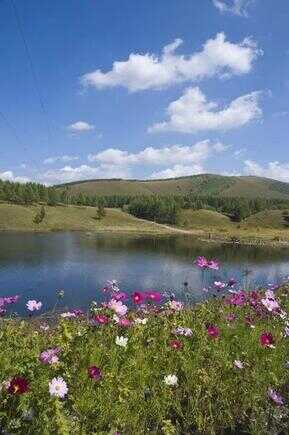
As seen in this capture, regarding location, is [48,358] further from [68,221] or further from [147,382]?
[68,221]

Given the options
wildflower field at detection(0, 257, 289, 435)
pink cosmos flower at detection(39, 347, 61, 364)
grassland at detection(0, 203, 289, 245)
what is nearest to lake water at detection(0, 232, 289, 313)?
wildflower field at detection(0, 257, 289, 435)

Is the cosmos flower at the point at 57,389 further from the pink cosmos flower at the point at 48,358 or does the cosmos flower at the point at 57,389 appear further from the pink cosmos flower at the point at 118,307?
the pink cosmos flower at the point at 118,307

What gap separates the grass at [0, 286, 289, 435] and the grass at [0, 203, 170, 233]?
141 m

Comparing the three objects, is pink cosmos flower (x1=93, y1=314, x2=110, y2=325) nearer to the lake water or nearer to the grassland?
the lake water

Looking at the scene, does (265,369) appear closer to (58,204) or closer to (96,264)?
(96,264)

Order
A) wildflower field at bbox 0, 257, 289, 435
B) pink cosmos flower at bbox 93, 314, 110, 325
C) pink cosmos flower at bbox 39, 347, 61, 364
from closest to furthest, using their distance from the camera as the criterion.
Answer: wildflower field at bbox 0, 257, 289, 435 → pink cosmos flower at bbox 39, 347, 61, 364 → pink cosmos flower at bbox 93, 314, 110, 325

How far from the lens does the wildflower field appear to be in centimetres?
434

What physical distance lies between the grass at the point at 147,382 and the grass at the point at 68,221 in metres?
141

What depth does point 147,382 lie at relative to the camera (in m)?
5.90

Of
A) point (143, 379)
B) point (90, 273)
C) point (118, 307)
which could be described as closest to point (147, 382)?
point (143, 379)

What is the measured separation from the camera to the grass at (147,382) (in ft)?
14.6

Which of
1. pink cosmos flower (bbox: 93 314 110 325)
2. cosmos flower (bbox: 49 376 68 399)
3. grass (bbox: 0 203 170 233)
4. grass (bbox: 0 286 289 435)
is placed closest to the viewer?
cosmos flower (bbox: 49 376 68 399)

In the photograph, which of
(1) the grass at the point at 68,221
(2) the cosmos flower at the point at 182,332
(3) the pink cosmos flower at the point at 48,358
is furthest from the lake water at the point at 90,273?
(1) the grass at the point at 68,221

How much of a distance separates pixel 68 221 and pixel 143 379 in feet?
538
